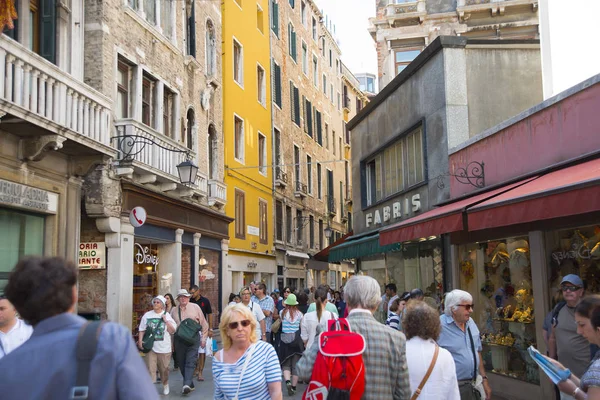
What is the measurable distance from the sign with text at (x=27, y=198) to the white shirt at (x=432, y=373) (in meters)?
8.66

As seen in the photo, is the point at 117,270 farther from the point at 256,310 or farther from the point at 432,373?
the point at 432,373

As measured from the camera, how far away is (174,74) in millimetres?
19078

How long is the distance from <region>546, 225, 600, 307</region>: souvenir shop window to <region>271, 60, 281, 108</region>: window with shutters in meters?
22.2

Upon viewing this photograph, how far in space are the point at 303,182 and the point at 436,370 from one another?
100ft

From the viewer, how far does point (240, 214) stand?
84.2 ft

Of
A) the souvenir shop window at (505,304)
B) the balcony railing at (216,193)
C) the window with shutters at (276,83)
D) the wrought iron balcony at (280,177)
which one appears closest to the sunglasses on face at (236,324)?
the souvenir shop window at (505,304)

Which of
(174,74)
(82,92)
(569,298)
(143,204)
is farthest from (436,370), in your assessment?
(174,74)

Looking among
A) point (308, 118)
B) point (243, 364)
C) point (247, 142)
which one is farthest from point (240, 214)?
point (243, 364)

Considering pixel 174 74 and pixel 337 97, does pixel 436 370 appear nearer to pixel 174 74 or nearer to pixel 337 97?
pixel 174 74

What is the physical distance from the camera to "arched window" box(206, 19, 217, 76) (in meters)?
22.6

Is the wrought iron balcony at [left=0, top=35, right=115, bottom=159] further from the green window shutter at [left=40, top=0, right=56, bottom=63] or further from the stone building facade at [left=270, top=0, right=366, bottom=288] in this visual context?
the stone building facade at [left=270, top=0, right=366, bottom=288]

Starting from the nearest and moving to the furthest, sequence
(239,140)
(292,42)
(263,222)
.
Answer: (239,140), (263,222), (292,42)

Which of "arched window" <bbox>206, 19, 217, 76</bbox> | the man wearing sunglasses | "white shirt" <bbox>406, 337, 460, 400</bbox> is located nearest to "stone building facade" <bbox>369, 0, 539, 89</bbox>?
"arched window" <bbox>206, 19, 217, 76</bbox>

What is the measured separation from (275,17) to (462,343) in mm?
28024
